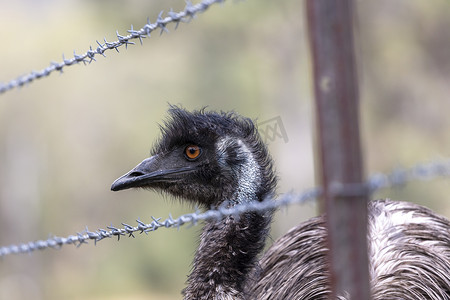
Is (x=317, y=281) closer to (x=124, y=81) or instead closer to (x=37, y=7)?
(x=124, y=81)

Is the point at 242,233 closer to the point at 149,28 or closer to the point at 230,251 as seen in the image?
the point at 230,251

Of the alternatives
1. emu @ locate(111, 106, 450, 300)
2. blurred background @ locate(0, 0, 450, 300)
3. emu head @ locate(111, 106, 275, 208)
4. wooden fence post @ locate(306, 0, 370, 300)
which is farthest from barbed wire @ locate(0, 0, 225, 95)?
blurred background @ locate(0, 0, 450, 300)

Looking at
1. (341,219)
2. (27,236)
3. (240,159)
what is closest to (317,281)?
(240,159)

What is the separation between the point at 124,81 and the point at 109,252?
513 cm

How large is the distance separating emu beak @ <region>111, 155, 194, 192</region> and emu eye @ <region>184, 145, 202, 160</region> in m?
0.05

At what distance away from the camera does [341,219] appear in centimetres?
199

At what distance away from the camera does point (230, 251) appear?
3361 mm

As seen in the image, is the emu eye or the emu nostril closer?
the emu nostril

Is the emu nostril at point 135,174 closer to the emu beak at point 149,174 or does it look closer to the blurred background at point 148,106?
the emu beak at point 149,174

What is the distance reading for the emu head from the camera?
366 centimetres

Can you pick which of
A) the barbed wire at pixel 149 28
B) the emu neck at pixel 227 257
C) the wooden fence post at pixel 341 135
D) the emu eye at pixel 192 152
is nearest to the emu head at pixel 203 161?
the emu eye at pixel 192 152

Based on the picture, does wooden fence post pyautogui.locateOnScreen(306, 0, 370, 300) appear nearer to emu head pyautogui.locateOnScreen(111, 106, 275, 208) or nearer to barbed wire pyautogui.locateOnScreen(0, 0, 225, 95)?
barbed wire pyautogui.locateOnScreen(0, 0, 225, 95)

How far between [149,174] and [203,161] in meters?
0.26

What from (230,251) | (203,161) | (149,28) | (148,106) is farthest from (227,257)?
(148,106)
